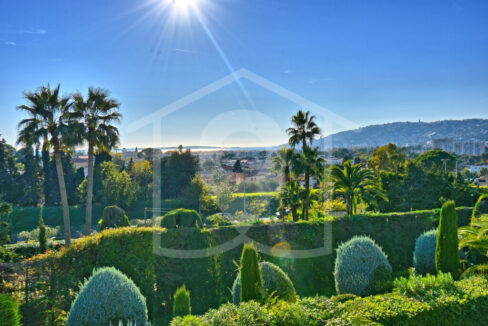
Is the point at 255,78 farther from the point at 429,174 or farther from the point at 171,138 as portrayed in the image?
the point at 429,174

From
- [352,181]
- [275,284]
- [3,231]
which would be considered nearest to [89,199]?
[3,231]

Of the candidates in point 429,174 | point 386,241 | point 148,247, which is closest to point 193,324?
point 148,247

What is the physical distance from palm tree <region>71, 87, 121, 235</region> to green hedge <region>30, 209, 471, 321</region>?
8822 mm

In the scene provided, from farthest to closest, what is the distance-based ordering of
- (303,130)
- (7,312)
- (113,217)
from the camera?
(303,130) < (113,217) < (7,312)

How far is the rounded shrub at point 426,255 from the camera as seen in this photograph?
9545 mm

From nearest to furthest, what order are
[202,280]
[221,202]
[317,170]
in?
[202,280] → [317,170] → [221,202]

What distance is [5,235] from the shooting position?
12.7 meters

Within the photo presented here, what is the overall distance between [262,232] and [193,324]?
557 centimetres

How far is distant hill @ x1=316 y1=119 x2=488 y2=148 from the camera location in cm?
14262

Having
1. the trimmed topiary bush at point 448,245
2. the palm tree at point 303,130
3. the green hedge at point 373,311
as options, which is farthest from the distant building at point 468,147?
the green hedge at point 373,311

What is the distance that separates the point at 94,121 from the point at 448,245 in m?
15.3

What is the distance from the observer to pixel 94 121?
1579cm

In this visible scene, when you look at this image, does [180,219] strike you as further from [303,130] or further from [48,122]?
[303,130]

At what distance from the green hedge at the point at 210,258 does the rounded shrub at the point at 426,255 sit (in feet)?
4.03
